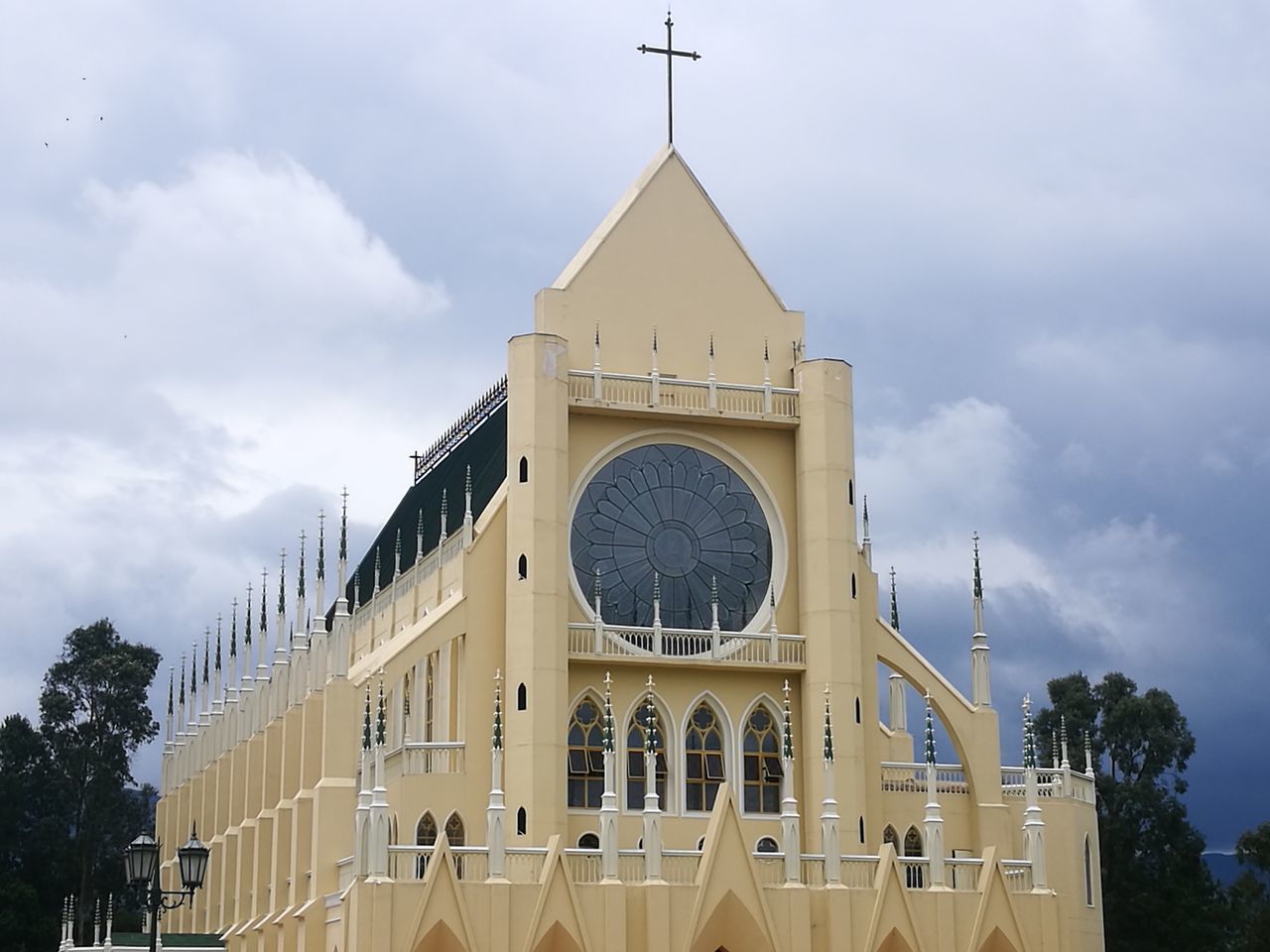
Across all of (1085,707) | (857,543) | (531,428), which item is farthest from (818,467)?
(1085,707)

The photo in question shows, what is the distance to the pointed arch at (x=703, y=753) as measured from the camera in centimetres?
4497

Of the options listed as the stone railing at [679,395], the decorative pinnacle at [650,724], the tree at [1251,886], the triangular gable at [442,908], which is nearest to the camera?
the triangular gable at [442,908]

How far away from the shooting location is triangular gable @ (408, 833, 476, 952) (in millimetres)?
38188

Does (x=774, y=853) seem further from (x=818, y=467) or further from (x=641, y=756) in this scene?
(x=818, y=467)

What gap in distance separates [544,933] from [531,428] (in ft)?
38.4

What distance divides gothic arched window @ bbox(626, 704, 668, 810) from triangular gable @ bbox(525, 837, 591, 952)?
17.1ft

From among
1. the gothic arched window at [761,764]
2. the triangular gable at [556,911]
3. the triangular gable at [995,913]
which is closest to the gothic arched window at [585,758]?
the gothic arched window at [761,764]

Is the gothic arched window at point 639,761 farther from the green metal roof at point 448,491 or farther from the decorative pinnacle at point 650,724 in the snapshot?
the green metal roof at point 448,491

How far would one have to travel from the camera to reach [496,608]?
45.1 metres

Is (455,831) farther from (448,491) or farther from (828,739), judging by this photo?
(448,491)

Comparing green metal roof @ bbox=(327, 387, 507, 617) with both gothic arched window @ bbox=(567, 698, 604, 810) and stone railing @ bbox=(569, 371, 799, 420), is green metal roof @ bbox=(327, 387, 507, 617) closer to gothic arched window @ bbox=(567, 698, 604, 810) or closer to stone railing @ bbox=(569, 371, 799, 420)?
stone railing @ bbox=(569, 371, 799, 420)

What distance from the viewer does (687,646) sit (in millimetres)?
45531

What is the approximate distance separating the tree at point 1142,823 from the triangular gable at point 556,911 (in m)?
33.8

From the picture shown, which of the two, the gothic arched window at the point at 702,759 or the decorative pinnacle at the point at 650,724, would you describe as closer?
the decorative pinnacle at the point at 650,724
